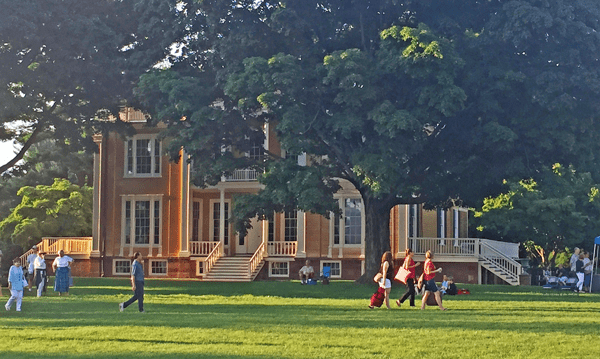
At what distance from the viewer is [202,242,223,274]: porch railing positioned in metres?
48.2

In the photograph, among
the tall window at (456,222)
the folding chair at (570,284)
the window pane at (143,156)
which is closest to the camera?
the folding chair at (570,284)

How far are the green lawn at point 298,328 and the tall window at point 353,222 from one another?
1736cm

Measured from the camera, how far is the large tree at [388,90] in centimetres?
3200

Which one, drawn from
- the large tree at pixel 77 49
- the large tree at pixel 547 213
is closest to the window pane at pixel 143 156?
the large tree at pixel 77 49

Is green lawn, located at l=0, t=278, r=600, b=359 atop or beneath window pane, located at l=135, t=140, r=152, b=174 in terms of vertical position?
beneath

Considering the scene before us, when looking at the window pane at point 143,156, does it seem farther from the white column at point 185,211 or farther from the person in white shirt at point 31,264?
the person in white shirt at point 31,264

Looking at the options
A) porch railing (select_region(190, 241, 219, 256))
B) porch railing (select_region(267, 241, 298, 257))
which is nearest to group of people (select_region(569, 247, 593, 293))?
porch railing (select_region(267, 241, 298, 257))

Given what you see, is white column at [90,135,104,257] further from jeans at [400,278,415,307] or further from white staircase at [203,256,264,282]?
jeans at [400,278,415,307]

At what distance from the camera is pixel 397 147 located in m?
32.8

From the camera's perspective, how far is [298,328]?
2016 cm

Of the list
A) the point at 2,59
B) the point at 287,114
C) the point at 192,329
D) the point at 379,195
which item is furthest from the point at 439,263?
the point at 192,329

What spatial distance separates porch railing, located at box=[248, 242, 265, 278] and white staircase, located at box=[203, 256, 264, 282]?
0.11 meters

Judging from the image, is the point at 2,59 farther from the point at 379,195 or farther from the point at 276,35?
the point at 379,195

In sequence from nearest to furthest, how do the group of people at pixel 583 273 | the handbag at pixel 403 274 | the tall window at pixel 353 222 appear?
1. the handbag at pixel 403 274
2. the group of people at pixel 583 273
3. the tall window at pixel 353 222
